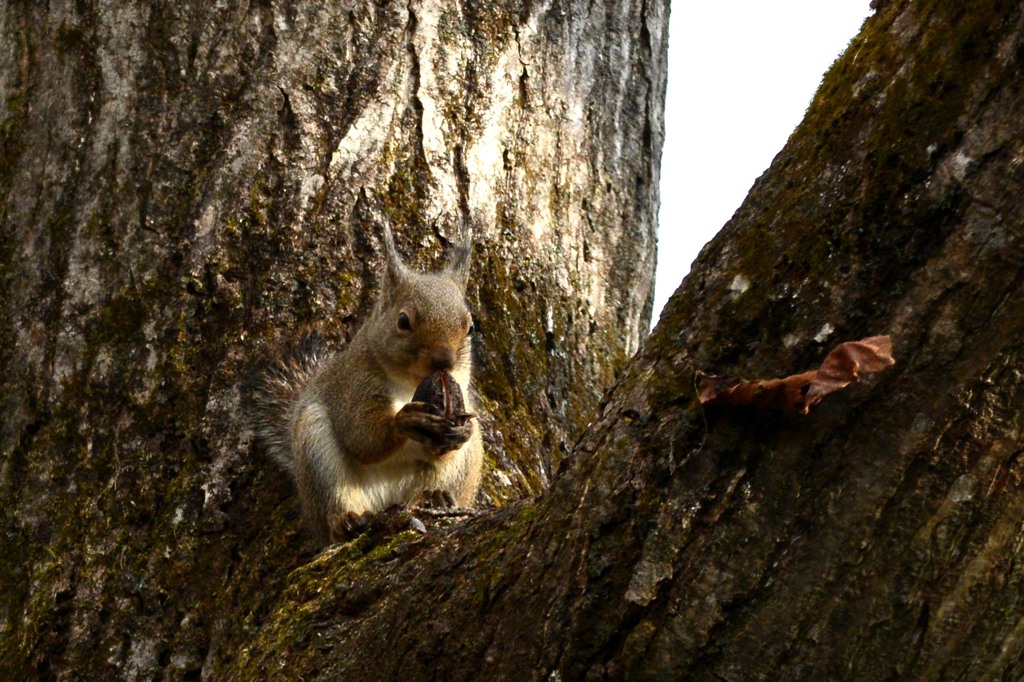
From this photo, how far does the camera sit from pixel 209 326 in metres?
3.38

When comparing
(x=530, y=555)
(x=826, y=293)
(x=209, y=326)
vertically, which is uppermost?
(x=209, y=326)

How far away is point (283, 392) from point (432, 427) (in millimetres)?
463

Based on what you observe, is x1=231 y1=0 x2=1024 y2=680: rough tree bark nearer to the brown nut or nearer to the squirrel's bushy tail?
the squirrel's bushy tail

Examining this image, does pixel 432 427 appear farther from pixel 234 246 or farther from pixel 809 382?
pixel 809 382

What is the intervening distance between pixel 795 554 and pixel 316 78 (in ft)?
7.74

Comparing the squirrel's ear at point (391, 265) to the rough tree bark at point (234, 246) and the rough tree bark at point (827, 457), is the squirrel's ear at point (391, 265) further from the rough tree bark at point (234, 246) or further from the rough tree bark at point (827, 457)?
the rough tree bark at point (827, 457)

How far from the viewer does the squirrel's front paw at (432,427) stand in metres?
3.62

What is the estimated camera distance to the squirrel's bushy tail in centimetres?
333

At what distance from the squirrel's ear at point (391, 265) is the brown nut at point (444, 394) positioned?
1.01 feet

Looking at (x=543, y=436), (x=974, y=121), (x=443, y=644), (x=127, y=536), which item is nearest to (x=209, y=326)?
(x=127, y=536)

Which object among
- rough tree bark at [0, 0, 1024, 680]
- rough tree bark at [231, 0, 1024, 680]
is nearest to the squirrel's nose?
rough tree bark at [0, 0, 1024, 680]

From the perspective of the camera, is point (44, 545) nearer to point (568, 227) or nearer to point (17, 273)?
point (17, 273)

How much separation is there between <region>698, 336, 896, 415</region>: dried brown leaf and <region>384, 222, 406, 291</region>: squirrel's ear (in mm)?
1896

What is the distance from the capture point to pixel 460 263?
369cm
